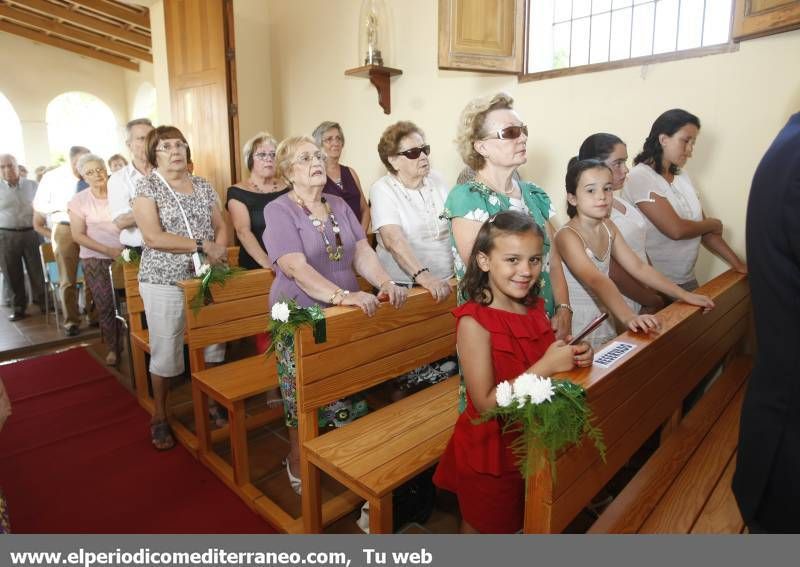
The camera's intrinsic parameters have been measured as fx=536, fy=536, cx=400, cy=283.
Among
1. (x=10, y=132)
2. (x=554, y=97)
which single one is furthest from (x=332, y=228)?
(x=10, y=132)

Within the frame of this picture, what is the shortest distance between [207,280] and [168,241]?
0.29m

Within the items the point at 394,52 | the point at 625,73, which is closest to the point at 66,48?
the point at 394,52

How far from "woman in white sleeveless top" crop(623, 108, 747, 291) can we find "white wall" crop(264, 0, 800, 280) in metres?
0.40

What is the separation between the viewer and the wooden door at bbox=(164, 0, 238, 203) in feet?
15.5

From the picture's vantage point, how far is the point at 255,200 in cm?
317

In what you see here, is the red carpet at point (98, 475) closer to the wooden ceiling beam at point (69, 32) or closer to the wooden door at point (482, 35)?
the wooden door at point (482, 35)

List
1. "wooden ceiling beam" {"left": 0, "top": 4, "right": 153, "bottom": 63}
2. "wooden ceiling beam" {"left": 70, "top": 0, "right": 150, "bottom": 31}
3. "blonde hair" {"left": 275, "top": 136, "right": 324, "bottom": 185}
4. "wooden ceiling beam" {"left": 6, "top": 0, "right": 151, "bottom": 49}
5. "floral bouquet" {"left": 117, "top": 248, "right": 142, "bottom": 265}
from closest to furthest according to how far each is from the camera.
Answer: "blonde hair" {"left": 275, "top": 136, "right": 324, "bottom": 185}, "floral bouquet" {"left": 117, "top": 248, "right": 142, "bottom": 265}, "wooden ceiling beam" {"left": 70, "top": 0, "right": 150, "bottom": 31}, "wooden ceiling beam" {"left": 6, "top": 0, "right": 151, "bottom": 49}, "wooden ceiling beam" {"left": 0, "top": 4, "right": 153, "bottom": 63}

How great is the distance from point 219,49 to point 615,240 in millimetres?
4023

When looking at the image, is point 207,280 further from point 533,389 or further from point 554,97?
point 554,97

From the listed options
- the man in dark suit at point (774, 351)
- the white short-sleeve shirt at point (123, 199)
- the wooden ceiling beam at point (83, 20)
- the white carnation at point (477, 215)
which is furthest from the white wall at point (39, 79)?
the man in dark suit at point (774, 351)

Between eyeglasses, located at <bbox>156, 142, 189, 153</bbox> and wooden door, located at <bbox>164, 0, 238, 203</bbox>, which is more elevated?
wooden door, located at <bbox>164, 0, 238, 203</bbox>

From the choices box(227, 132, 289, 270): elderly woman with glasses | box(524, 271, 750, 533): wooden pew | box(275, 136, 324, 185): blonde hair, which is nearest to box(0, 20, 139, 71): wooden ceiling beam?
box(227, 132, 289, 270): elderly woman with glasses

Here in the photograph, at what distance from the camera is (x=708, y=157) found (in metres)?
2.96

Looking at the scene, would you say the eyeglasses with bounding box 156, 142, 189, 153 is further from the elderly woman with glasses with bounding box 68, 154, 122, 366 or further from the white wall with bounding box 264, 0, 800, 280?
the white wall with bounding box 264, 0, 800, 280
